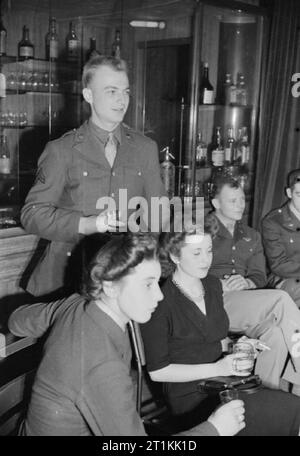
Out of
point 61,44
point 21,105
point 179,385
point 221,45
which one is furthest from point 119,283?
point 221,45

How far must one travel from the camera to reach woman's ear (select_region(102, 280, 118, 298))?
1440mm

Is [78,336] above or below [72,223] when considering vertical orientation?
below

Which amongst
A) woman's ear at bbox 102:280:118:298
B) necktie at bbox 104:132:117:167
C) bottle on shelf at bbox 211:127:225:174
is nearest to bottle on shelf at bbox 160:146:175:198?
bottle on shelf at bbox 211:127:225:174

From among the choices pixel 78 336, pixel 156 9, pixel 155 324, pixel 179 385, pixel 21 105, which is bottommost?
pixel 179 385

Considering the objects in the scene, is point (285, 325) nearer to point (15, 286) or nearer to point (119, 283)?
point (119, 283)

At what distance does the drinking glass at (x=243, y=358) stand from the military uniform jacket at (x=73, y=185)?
2.28ft

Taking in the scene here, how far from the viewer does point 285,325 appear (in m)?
2.27

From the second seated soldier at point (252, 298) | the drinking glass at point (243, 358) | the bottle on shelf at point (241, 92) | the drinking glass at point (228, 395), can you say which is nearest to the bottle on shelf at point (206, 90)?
the bottle on shelf at point (241, 92)

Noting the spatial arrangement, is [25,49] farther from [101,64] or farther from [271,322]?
[271,322]

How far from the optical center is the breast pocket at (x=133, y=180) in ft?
7.35

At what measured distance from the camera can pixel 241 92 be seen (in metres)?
3.91

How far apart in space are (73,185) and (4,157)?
1.51 metres

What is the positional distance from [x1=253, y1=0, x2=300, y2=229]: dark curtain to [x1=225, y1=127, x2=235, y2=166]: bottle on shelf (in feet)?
0.64

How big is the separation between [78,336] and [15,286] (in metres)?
1.48
